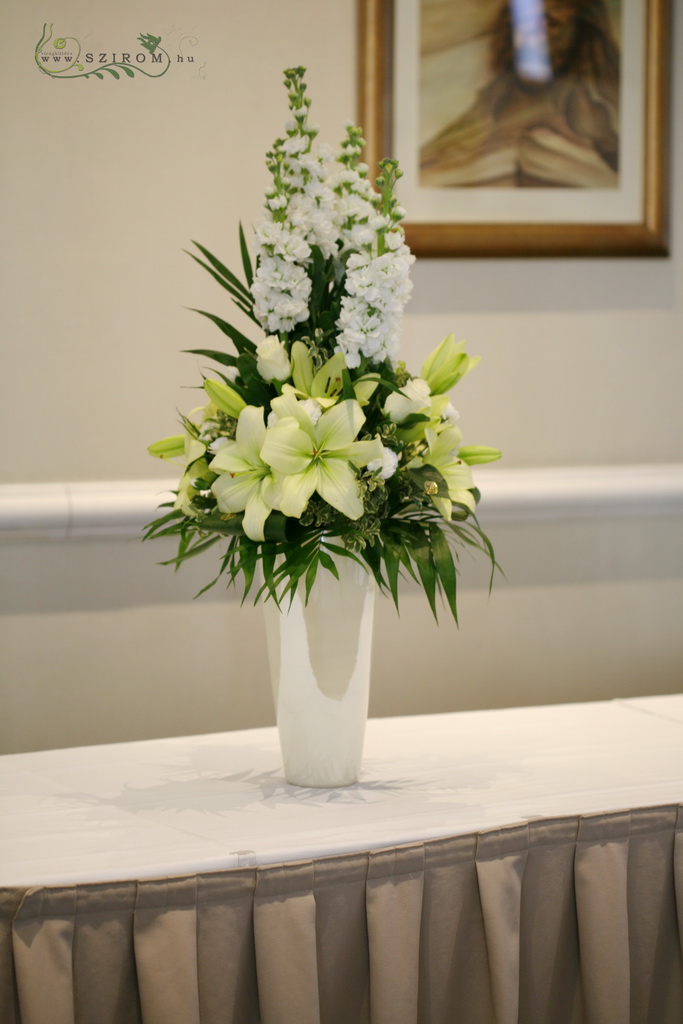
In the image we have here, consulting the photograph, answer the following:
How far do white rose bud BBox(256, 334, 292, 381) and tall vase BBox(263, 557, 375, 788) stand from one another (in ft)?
0.74

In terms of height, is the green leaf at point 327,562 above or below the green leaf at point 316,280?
below

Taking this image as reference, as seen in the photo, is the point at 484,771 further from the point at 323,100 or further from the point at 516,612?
the point at 323,100

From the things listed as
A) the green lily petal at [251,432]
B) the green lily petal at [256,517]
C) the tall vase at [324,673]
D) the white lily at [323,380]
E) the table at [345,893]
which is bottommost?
the table at [345,893]

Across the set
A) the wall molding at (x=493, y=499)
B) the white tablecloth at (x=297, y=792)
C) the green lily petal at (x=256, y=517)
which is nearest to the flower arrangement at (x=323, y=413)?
the green lily petal at (x=256, y=517)

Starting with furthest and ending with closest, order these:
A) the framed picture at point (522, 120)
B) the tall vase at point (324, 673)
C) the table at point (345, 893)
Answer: the framed picture at point (522, 120), the tall vase at point (324, 673), the table at point (345, 893)

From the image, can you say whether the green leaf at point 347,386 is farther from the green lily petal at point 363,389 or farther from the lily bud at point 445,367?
the lily bud at point 445,367

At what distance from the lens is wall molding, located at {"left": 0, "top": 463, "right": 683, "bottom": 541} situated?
162 centimetres

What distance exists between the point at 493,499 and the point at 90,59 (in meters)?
0.99

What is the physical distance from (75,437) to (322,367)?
2.24 feet

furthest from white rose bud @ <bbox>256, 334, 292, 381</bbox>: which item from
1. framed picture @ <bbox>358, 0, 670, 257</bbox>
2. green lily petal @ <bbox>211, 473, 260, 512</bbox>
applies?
framed picture @ <bbox>358, 0, 670, 257</bbox>

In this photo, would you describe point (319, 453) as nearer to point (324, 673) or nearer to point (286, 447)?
point (286, 447)

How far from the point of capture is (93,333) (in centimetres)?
165

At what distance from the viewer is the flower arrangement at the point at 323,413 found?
3.49ft

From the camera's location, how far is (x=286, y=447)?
3.44ft
